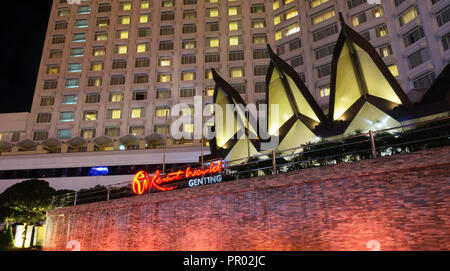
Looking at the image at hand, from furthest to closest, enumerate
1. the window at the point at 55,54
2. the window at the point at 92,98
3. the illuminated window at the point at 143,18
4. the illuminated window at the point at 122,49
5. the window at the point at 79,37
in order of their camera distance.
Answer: the illuminated window at the point at 143,18 → the window at the point at 79,37 → the window at the point at 55,54 → the illuminated window at the point at 122,49 → the window at the point at 92,98

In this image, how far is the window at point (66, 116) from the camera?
5316 centimetres

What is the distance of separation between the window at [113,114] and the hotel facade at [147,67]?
17 cm

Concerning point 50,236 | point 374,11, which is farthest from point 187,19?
point 50,236

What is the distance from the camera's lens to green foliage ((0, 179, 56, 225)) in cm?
2673

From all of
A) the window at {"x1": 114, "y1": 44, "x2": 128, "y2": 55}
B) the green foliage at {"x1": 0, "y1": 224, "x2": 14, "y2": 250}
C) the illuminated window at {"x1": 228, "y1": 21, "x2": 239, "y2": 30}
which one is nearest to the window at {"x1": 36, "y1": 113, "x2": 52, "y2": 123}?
the window at {"x1": 114, "y1": 44, "x2": 128, "y2": 55}

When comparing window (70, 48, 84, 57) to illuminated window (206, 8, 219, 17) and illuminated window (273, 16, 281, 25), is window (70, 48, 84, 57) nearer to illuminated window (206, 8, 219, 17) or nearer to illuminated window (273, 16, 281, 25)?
illuminated window (206, 8, 219, 17)

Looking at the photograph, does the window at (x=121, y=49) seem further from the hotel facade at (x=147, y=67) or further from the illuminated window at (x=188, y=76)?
the illuminated window at (x=188, y=76)

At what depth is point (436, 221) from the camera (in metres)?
9.15

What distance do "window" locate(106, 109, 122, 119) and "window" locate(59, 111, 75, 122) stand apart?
5843 mm

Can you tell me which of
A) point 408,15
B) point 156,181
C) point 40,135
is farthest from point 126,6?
point 156,181

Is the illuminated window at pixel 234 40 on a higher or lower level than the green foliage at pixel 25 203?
higher

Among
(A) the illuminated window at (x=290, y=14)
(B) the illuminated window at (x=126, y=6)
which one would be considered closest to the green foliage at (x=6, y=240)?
(A) the illuminated window at (x=290, y=14)

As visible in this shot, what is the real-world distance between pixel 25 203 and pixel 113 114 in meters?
27.4

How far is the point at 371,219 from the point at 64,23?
6444 centimetres
